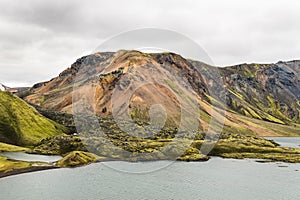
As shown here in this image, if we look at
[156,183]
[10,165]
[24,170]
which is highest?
[10,165]

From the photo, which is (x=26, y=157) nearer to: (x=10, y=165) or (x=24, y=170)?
(x=10, y=165)

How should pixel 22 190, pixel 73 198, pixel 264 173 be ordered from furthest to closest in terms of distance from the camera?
pixel 264 173 → pixel 22 190 → pixel 73 198

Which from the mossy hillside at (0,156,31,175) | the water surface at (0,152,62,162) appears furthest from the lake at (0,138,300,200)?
the water surface at (0,152,62,162)

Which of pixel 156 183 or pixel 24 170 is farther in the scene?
pixel 24 170

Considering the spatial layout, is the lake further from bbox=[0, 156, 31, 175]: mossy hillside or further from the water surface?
the water surface

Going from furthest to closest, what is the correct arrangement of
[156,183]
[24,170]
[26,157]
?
1. [26,157]
2. [24,170]
3. [156,183]

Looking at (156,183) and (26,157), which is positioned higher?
(26,157)

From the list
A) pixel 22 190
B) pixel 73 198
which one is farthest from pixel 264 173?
pixel 22 190

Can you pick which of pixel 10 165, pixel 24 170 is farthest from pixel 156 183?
pixel 10 165

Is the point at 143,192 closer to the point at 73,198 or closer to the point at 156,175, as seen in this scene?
the point at 73,198

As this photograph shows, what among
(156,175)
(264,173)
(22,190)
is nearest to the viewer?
(22,190)
